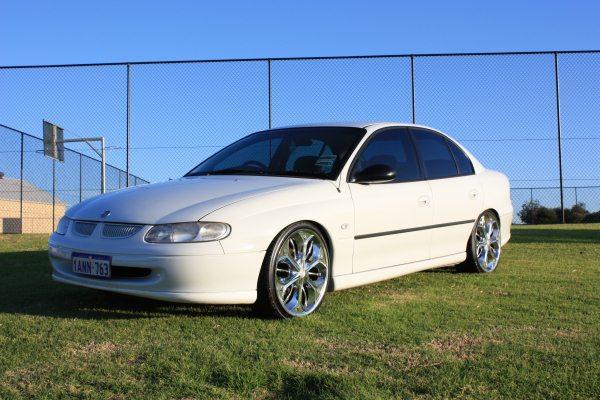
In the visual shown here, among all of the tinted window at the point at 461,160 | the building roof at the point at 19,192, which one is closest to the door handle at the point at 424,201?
the tinted window at the point at 461,160

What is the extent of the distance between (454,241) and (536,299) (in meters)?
1.14

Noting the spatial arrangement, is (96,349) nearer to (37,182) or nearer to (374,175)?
(374,175)

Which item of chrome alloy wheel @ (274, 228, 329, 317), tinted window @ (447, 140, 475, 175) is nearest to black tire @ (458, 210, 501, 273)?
tinted window @ (447, 140, 475, 175)

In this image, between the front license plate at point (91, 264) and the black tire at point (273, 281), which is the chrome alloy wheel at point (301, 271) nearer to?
the black tire at point (273, 281)

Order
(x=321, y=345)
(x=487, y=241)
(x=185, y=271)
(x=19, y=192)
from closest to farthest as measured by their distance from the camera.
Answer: (x=321, y=345) → (x=185, y=271) → (x=487, y=241) → (x=19, y=192)

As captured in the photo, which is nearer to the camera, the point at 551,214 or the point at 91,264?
the point at 91,264

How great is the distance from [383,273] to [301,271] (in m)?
0.90

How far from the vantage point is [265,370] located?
2.99m

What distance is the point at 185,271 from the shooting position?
12.6 feet

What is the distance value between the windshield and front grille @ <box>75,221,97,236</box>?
1.29 meters

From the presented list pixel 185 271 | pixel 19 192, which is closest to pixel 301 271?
pixel 185 271

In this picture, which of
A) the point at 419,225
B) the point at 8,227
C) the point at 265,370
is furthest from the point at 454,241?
the point at 8,227

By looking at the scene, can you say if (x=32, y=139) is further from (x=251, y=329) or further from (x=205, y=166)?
(x=251, y=329)

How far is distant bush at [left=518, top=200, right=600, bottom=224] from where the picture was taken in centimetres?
1634
